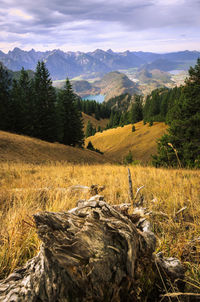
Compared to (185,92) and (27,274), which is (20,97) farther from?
(27,274)

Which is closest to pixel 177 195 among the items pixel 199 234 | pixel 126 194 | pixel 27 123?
pixel 126 194

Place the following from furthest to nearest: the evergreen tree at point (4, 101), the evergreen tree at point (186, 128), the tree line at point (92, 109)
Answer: the tree line at point (92, 109)
the evergreen tree at point (4, 101)
the evergreen tree at point (186, 128)

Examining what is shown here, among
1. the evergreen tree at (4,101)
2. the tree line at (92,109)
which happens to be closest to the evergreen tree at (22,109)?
the evergreen tree at (4,101)

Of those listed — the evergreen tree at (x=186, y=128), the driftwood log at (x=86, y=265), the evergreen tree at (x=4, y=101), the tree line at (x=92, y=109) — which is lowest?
the driftwood log at (x=86, y=265)

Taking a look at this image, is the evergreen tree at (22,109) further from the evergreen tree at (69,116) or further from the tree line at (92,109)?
the tree line at (92,109)

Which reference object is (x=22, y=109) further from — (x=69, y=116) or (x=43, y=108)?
(x=69, y=116)

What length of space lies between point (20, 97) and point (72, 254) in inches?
1519

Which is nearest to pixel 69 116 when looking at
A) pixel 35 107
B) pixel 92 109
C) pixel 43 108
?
pixel 43 108

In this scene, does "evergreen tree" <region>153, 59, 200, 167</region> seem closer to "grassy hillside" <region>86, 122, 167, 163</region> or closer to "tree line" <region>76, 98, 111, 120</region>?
"grassy hillside" <region>86, 122, 167, 163</region>

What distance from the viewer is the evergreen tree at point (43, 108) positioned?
33.6m

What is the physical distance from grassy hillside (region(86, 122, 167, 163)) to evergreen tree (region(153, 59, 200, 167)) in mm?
30147

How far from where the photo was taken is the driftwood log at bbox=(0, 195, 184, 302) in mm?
1191

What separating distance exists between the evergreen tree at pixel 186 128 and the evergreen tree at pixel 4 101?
92.0ft

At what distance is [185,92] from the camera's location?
16.5 meters
